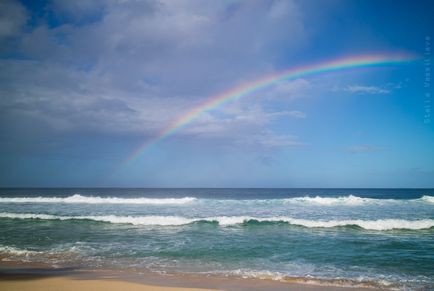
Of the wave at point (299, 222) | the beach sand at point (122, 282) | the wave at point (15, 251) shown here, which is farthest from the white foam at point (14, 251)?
the wave at point (299, 222)

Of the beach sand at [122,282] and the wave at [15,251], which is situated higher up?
the beach sand at [122,282]

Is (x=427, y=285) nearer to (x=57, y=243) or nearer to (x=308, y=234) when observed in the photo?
(x=308, y=234)

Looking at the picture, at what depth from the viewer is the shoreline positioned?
686cm

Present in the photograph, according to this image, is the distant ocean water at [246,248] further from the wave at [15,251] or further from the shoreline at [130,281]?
the shoreline at [130,281]

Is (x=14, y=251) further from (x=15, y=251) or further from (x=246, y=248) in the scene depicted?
(x=246, y=248)

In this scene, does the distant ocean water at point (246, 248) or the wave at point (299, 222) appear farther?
the wave at point (299, 222)

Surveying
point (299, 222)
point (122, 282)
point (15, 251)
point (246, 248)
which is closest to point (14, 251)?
A: point (15, 251)

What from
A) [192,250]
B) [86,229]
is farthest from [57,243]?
[192,250]

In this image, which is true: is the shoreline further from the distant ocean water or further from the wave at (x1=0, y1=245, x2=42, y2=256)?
the wave at (x1=0, y1=245, x2=42, y2=256)

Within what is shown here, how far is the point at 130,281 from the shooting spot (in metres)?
7.43

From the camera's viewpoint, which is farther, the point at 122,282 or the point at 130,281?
the point at 130,281

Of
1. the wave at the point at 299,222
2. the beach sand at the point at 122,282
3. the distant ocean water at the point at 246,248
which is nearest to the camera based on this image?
the beach sand at the point at 122,282

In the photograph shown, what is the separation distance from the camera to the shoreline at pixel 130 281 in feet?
22.5

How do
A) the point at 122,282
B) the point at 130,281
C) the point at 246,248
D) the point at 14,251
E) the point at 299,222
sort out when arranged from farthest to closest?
the point at 299,222 < the point at 246,248 < the point at 14,251 < the point at 130,281 < the point at 122,282
